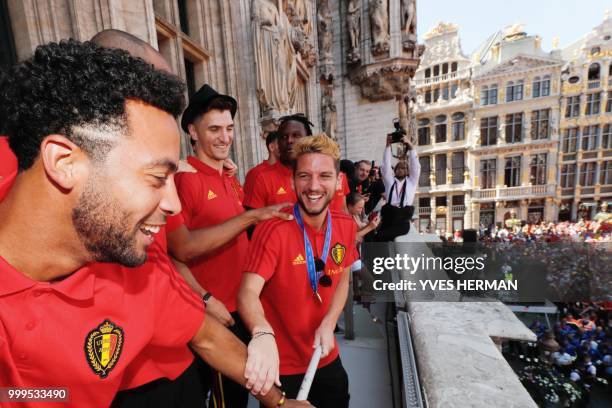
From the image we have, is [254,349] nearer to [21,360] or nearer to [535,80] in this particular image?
[21,360]

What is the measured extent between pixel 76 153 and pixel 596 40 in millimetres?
41593

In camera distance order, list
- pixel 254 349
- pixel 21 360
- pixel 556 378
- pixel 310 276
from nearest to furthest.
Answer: pixel 21 360 < pixel 254 349 < pixel 310 276 < pixel 556 378

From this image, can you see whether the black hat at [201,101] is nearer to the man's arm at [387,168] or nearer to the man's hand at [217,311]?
the man's hand at [217,311]

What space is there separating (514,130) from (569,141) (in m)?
4.81

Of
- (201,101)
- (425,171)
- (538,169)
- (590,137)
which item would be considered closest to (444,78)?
(425,171)

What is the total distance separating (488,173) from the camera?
2861 cm

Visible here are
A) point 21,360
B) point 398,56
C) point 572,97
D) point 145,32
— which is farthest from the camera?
point 572,97

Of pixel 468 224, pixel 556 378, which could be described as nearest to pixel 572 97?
pixel 468 224

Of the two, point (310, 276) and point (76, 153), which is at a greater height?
point (76, 153)

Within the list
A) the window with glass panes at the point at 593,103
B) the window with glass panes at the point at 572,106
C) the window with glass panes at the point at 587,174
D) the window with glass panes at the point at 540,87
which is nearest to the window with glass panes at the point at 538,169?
the window with glass panes at the point at 587,174

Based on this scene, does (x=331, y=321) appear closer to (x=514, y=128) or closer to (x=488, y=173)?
(x=488, y=173)

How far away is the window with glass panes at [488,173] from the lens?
28500 mm

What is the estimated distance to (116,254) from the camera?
82cm

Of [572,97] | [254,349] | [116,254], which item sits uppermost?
[572,97]
